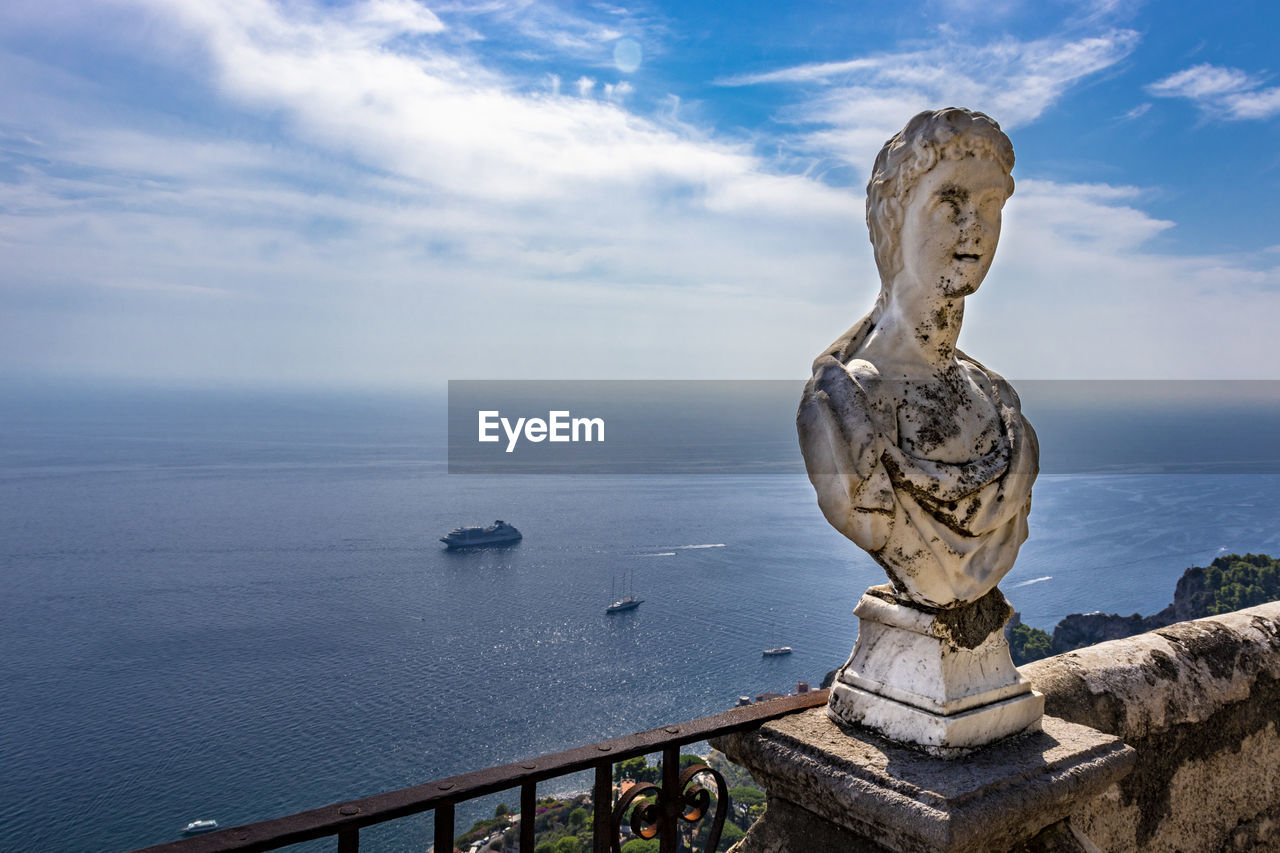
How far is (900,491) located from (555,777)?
1.11 metres

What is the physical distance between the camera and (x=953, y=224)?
2277mm

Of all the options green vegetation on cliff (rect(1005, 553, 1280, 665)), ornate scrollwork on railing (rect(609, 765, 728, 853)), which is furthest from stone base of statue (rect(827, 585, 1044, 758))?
green vegetation on cliff (rect(1005, 553, 1280, 665))

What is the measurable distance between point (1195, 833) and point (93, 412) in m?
199

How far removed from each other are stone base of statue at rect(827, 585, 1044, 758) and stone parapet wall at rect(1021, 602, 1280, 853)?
72cm

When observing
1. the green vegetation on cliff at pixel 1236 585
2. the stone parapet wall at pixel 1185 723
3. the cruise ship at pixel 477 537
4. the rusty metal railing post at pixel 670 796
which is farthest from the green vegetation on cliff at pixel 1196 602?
the cruise ship at pixel 477 537

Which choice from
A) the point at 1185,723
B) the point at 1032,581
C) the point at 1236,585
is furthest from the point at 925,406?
the point at 1032,581

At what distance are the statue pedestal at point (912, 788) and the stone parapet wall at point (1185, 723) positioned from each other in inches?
23.4

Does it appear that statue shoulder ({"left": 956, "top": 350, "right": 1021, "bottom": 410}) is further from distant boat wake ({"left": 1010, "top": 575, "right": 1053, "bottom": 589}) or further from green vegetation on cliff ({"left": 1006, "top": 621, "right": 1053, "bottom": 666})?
distant boat wake ({"left": 1010, "top": 575, "right": 1053, "bottom": 589})

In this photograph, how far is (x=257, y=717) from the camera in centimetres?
4109

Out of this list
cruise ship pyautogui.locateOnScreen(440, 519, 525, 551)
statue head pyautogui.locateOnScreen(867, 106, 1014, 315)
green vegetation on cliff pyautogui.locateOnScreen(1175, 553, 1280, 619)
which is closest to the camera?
statue head pyautogui.locateOnScreen(867, 106, 1014, 315)

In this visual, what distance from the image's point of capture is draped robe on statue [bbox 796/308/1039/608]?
212 cm

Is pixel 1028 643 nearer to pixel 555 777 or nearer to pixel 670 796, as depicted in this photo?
pixel 670 796

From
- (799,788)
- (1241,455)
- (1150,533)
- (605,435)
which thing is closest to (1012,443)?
(799,788)

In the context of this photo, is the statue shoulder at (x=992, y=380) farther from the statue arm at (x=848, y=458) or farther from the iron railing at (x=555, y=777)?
the iron railing at (x=555, y=777)
